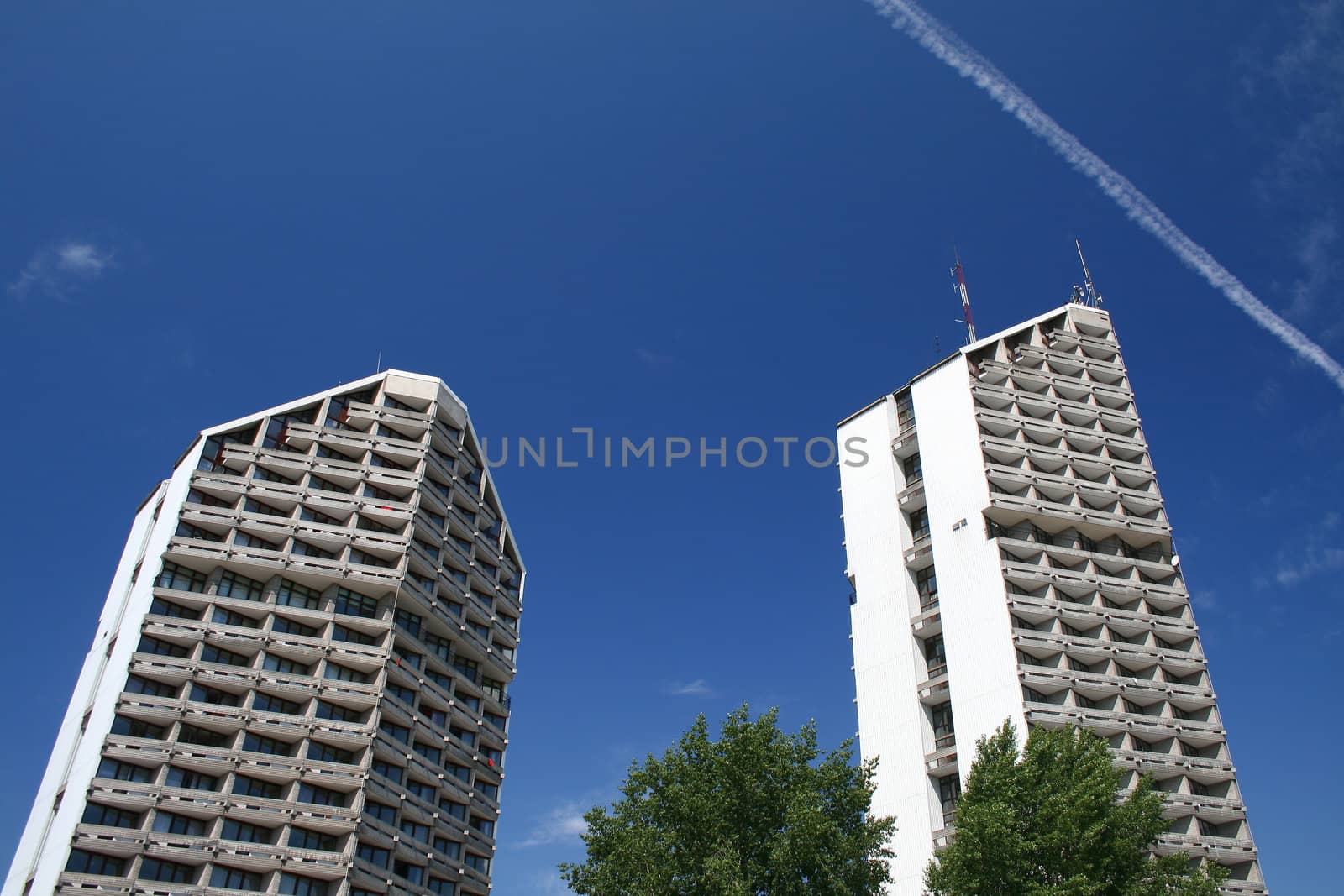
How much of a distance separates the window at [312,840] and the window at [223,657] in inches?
451

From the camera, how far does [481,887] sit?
7675cm

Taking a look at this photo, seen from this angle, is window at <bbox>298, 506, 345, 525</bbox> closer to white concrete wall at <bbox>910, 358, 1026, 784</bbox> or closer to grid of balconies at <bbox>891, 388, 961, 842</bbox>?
grid of balconies at <bbox>891, 388, 961, 842</bbox>

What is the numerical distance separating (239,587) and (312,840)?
17755 millimetres

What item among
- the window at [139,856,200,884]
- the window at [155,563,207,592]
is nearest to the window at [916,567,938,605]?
the window at [155,563,207,592]

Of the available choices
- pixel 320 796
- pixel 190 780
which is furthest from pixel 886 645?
pixel 190 780

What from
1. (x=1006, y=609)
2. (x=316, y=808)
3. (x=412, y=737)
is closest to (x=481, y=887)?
(x=412, y=737)

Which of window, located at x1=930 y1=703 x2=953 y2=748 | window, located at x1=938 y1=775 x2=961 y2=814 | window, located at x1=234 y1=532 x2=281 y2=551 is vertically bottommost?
window, located at x1=938 y1=775 x2=961 y2=814

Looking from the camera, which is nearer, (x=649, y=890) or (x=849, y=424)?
(x=649, y=890)

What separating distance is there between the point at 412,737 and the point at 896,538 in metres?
38.1

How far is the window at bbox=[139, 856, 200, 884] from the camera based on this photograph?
5903cm

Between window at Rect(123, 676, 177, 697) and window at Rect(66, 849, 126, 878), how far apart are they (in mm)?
9666

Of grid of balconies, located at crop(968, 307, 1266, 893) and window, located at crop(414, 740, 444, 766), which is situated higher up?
grid of balconies, located at crop(968, 307, 1266, 893)

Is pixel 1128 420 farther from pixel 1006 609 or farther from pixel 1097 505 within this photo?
pixel 1006 609

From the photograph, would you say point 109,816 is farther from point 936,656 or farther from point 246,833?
point 936,656
